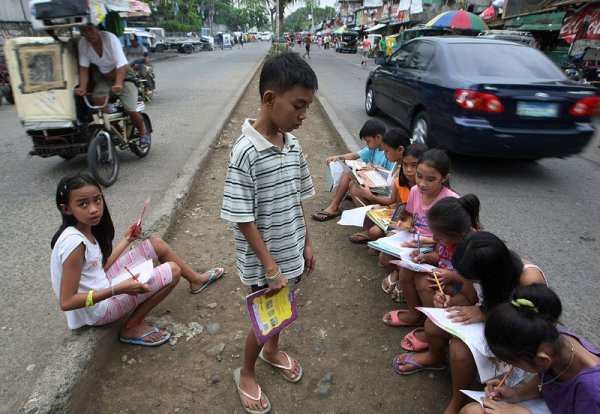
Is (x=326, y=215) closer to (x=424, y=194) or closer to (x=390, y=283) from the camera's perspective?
(x=390, y=283)

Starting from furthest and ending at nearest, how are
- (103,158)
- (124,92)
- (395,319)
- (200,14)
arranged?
1. (200,14)
2. (124,92)
3. (103,158)
4. (395,319)

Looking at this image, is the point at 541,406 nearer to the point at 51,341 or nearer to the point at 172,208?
the point at 51,341

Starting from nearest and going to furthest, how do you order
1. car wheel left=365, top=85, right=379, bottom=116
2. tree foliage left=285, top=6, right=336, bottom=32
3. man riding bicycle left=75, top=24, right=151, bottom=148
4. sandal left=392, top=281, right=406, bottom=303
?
1. sandal left=392, top=281, right=406, bottom=303
2. man riding bicycle left=75, top=24, right=151, bottom=148
3. car wheel left=365, top=85, right=379, bottom=116
4. tree foliage left=285, top=6, right=336, bottom=32

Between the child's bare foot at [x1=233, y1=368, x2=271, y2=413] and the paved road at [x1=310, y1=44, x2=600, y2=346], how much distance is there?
1882 mm

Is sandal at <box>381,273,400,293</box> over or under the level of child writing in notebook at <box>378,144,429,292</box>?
under

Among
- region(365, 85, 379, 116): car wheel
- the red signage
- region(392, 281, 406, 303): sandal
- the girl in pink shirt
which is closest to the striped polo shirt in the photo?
the girl in pink shirt

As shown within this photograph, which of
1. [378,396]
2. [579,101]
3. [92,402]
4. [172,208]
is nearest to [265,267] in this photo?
[378,396]

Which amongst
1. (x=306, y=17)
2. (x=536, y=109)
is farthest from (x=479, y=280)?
(x=306, y=17)

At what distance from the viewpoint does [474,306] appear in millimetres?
1910

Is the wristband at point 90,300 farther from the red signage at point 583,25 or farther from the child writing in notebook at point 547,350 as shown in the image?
the red signage at point 583,25

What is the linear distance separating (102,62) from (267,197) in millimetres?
4028

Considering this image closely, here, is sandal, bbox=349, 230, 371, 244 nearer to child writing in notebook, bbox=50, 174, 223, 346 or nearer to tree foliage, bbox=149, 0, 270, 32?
child writing in notebook, bbox=50, 174, 223, 346

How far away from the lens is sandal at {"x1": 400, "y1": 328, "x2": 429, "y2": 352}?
226cm

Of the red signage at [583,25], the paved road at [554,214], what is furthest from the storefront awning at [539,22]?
the paved road at [554,214]
